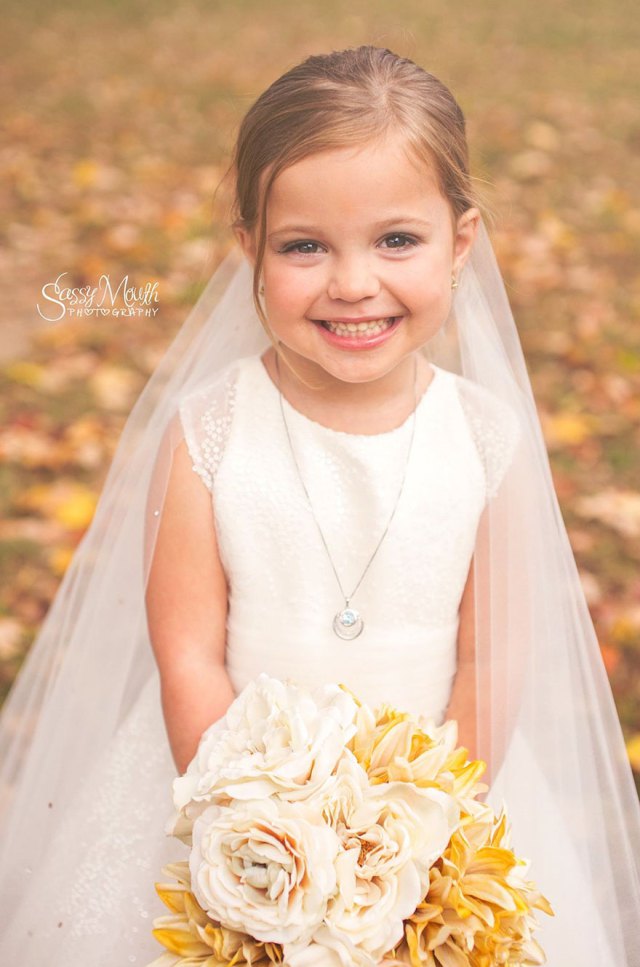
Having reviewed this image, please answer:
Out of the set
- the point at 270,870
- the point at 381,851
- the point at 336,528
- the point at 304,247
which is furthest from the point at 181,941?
the point at 304,247

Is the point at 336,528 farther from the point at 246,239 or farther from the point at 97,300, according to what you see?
the point at 97,300

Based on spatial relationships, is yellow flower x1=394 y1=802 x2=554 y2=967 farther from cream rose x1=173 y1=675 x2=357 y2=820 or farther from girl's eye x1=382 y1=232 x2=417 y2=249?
girl's eye x1=382 y1=232 x2=417 y2=249

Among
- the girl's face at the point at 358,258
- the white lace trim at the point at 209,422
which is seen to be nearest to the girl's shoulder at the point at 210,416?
the white lace trim at the point at 209,422

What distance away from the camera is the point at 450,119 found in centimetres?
193

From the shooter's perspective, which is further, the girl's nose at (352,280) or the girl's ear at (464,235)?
the girl's ear at (464,235)

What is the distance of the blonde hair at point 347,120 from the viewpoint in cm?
180

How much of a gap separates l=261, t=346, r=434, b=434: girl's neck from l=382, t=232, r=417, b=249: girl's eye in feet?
0.96

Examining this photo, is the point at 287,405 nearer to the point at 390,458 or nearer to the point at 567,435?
the point at 390,458

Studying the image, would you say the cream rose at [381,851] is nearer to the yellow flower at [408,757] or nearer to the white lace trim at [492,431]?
the yellow flower at [408,757]

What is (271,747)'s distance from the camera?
1470 millimetres

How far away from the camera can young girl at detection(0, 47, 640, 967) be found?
206 cm

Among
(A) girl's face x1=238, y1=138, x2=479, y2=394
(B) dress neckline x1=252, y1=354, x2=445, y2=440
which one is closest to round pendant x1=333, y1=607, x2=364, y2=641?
(B) dress neckline x1=252, y1=354, x2=445, y2=440

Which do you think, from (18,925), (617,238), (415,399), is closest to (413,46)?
(415,399)

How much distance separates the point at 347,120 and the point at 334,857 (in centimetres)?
111
